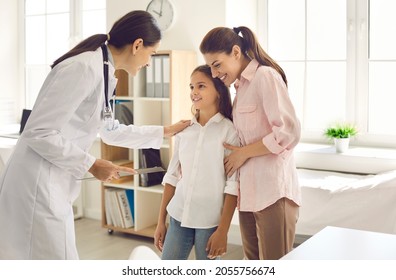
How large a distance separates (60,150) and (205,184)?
2.01 feet

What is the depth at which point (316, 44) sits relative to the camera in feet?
12.2

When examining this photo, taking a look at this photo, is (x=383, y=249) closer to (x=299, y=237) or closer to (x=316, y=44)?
(x=299, y=237)

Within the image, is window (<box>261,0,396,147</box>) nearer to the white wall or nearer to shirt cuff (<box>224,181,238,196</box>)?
shirt cuff (<box>224,181,238,196</box>)

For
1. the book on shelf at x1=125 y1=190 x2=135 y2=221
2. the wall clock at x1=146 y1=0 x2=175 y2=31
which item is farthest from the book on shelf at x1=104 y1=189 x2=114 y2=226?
the wall clock at x1=146 y1=0 x2=175 y2=31

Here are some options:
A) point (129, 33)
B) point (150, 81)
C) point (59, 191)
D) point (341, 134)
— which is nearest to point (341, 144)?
point (341, 134)

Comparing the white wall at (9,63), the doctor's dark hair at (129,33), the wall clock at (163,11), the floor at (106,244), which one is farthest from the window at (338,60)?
the white wall at (9,63)

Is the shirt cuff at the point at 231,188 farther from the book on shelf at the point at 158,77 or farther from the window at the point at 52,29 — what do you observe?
the window at the point at 52,29

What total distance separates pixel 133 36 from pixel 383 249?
1057mm

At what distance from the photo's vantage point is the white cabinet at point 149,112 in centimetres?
362

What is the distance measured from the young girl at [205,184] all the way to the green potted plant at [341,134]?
1.56 m

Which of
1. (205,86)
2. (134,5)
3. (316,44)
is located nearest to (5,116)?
(134,5)

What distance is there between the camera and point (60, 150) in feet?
5.32

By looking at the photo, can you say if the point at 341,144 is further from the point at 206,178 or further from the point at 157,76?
the point at 206,178

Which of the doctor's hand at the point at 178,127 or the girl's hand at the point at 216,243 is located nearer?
the girl's hand at the point at 216,243
